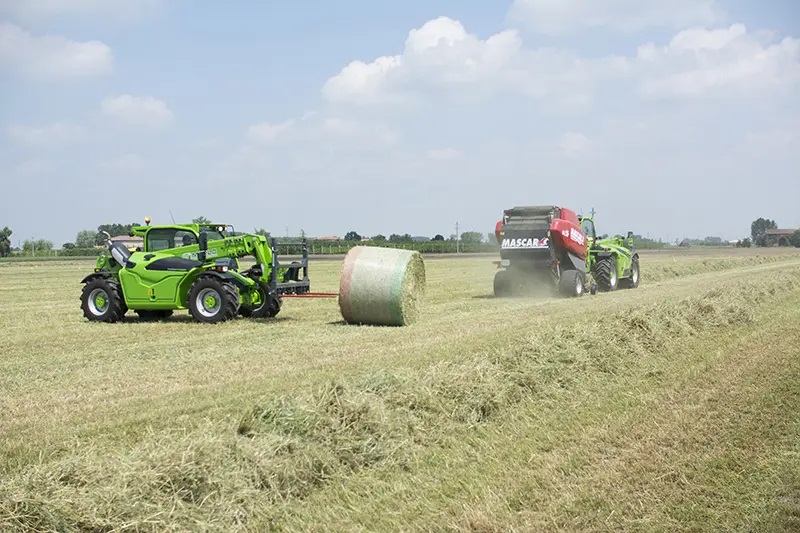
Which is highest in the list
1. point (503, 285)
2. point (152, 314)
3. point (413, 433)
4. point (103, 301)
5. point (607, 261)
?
point (607, 261)

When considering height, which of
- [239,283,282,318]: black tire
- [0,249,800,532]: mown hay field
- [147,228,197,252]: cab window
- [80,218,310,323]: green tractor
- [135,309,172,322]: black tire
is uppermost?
[147,228,197,252]: cab window

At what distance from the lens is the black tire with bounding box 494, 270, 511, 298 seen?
20062 millimetres

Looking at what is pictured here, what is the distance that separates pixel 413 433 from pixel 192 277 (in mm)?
9577

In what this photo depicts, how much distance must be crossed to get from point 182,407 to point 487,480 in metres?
3.31

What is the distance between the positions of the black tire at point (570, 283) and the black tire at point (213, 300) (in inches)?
346

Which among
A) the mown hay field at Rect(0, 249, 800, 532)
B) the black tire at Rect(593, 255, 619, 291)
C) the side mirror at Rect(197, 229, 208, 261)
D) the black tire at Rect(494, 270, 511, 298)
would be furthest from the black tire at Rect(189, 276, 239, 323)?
the black tire at Rect(593, 255, 619, 291)

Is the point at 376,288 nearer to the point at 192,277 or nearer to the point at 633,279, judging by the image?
the point at 192,277

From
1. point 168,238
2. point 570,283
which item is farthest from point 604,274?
point 168,238

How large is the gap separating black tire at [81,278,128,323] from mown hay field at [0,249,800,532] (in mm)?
3458

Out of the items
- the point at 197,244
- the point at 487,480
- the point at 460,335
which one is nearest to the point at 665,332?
the point at 460,335

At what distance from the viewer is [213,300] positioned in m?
14.4

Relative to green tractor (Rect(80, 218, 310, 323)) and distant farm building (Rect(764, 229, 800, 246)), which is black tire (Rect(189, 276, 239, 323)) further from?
distant farm building (Rect(764, 229, 800, 246))

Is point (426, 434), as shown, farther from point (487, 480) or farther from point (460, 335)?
point (460, 335)

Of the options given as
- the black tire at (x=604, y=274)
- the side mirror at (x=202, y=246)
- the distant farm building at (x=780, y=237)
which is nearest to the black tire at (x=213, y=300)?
the side mirror at (x=202, y=246)
